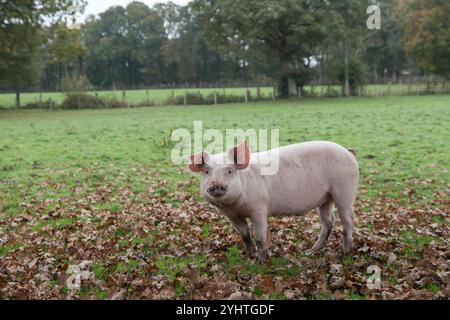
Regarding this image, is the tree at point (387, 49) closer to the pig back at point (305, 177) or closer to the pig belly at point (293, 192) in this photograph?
the pig back at point (305, 177)

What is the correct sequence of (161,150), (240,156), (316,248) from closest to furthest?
(240,156) < (316,248) < (161,150)

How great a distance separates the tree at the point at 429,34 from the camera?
5147 cm

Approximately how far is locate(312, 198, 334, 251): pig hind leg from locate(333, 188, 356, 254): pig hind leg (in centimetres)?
28

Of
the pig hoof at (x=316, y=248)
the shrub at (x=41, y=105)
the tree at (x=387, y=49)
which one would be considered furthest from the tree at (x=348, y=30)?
the pig hoof at (x=316, y=248)

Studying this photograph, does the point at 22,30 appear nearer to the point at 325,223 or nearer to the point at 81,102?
the point at 81,102

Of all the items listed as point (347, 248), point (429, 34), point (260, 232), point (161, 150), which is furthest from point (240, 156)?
point (429, 34)

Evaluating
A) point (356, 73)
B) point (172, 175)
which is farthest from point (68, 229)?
point (356, 73)

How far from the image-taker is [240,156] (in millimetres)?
6578

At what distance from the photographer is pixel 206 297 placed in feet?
18.9

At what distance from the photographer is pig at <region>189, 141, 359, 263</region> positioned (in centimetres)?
666

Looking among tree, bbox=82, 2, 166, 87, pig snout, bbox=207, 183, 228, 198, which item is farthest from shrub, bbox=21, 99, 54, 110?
pig snout, bbox=207, 183, 228, 198

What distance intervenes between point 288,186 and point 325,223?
1.00 m

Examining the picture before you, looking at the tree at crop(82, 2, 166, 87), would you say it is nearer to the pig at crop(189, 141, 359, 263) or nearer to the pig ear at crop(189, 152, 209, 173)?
the pig at crop(189, 141, 359, 263)

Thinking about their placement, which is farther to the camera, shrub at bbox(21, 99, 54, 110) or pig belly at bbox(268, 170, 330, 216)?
shrub at bbox(21, 99, 54, 110)
